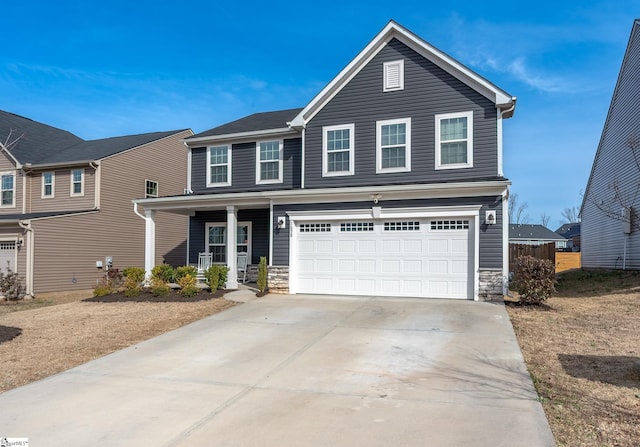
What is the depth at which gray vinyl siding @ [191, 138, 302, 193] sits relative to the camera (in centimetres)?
1592

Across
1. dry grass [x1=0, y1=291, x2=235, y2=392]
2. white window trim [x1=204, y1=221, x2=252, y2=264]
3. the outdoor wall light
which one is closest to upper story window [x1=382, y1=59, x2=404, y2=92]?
the outdoor wall light

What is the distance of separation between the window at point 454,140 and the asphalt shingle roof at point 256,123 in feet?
18.3

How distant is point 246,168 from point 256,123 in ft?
6.68

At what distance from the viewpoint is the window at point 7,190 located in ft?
70.9

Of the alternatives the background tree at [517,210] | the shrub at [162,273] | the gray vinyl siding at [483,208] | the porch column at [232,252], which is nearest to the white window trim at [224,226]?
the porch column at [232,252]

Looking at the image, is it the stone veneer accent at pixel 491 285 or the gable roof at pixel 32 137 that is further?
the gable roof at pixel 32 137

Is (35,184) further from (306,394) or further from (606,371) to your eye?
(606,371)

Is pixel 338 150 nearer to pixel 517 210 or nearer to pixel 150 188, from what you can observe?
pixel 150 188

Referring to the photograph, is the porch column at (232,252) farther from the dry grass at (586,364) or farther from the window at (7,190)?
the window at (7,190)

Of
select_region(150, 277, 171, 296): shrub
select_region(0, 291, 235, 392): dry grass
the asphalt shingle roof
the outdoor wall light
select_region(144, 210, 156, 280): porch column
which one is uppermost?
the asphalt shingle roof

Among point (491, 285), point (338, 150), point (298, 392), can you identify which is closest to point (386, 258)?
point (491, 285)

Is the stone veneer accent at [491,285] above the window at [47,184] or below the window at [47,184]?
below

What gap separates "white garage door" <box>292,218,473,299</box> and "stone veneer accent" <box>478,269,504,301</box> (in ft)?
1.00

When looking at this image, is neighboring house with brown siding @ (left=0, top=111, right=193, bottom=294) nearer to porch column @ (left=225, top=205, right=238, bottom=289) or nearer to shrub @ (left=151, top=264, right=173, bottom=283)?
shrub @ (left=151, top=264, right=173, bottom=283)
